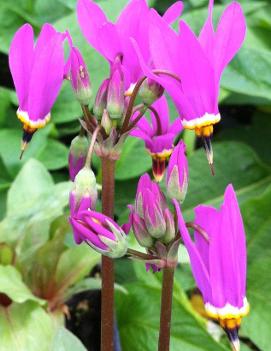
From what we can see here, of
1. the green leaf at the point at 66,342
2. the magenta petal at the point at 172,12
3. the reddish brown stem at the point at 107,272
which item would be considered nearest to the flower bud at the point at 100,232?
the reddish brown stem at the point at 107,272

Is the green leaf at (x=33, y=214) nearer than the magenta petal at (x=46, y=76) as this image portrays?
No

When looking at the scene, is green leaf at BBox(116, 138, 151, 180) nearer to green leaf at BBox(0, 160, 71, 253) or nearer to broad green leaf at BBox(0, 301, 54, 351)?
green leaf at BBox(0, 160, 71, 253)

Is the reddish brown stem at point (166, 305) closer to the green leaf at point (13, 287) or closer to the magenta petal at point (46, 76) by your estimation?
the magenta petal at point (46, 76)

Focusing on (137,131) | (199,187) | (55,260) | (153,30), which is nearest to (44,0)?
(199,187)

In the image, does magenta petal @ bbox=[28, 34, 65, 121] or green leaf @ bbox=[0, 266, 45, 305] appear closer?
magenta petal @ bbox=[28, 34, 65, 121]

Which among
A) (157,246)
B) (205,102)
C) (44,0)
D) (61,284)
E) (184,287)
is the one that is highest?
(205,102)

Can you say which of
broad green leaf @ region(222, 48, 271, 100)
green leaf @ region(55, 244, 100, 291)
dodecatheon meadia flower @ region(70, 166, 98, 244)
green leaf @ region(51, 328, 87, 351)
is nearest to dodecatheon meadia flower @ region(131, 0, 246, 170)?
dodecatheon meadia flower @ region(70, 166, 98, 244)

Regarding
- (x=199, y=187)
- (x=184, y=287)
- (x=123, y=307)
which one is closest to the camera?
(x=123, y=307)

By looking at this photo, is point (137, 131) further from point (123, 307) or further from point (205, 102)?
point (123, 307)
